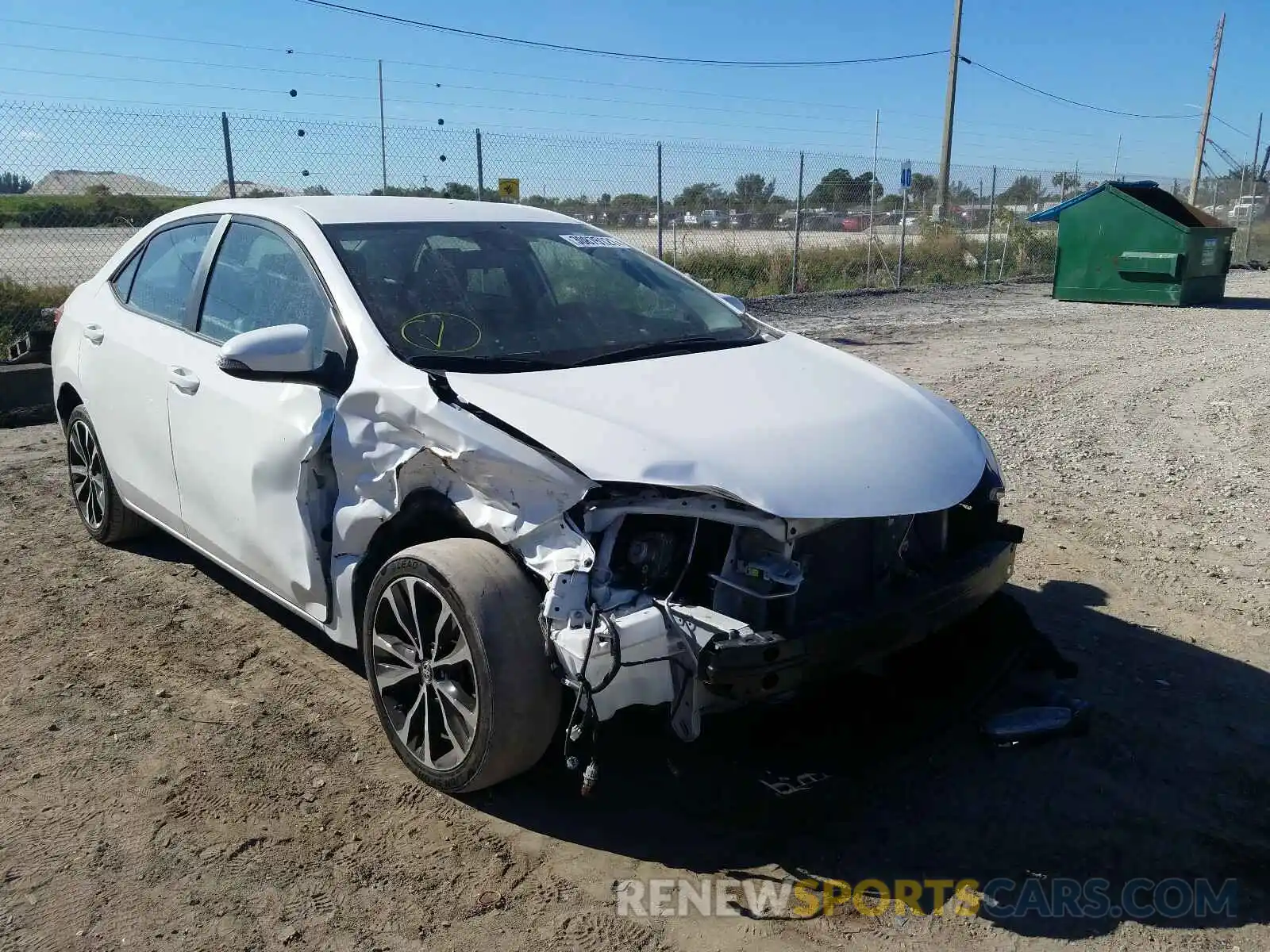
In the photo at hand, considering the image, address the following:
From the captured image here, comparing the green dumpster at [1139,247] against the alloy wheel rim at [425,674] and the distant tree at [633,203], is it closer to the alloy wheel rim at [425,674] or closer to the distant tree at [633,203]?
the distant tree at [633,203]

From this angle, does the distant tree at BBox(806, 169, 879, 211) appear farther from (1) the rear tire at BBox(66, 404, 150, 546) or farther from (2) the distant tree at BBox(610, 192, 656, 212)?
(1) the rear tire at BBox(66, 404, 150, 546)

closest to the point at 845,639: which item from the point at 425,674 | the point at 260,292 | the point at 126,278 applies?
the point at 425,674

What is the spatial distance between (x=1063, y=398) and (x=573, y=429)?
277 inches

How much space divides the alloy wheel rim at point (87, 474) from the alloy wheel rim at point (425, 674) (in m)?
2.51

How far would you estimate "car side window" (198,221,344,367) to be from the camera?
11.5 ft

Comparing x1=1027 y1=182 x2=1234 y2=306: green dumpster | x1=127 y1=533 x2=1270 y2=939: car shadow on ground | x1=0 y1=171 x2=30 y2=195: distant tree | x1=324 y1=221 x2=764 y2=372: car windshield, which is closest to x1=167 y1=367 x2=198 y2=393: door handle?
x1=324 y1=221 x2=764 y2=372: car windshield

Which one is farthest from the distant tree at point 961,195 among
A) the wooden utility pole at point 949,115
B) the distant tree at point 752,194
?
the distant tree at point 752,194

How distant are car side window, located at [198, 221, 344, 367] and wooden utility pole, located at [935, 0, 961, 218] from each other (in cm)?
2139

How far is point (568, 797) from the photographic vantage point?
3.12m

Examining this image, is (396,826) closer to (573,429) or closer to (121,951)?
(121,951)

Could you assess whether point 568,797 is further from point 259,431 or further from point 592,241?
point 592,241

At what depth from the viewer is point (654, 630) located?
261 centimetres

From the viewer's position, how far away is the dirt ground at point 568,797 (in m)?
2.60

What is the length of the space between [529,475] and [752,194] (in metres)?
14.9
